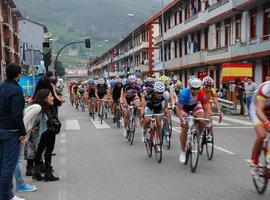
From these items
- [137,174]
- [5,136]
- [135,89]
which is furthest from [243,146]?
[5,136]

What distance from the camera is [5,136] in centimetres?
573

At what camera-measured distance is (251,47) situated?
28641mm

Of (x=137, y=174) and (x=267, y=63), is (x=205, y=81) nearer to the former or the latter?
(x=137, y=174)

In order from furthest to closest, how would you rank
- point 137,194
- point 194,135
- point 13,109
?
point 194,135 < point 137,194 < point 13,109

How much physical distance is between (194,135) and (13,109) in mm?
3688

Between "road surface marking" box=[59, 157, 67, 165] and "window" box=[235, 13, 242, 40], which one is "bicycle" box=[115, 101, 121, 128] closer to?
"road surface marking" box=[59, 157, 67, 165]

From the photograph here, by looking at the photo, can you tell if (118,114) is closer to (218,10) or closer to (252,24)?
(252,24)

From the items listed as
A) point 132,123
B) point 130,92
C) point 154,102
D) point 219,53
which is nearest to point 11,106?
point 154,102

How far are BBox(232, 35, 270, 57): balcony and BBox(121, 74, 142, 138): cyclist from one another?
16.0 m

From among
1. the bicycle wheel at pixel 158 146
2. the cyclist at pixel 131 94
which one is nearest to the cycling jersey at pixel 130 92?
the cyclist at pixel 131 94

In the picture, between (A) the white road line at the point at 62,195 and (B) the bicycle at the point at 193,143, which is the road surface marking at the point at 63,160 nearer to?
(A) the white road line at the point at 62,195

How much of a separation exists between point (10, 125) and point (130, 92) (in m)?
7.06

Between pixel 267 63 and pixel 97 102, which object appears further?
pixel 267 63

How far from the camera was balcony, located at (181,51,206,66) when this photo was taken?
39.1 m
